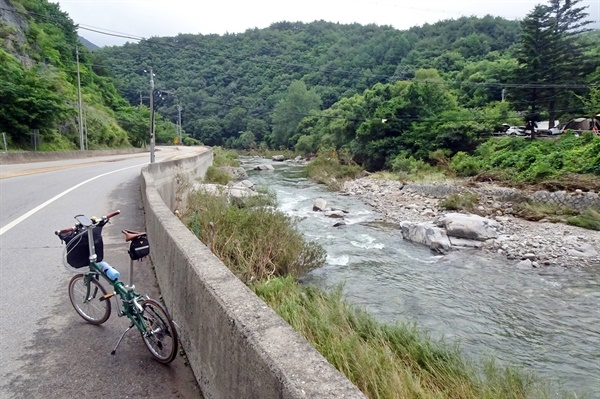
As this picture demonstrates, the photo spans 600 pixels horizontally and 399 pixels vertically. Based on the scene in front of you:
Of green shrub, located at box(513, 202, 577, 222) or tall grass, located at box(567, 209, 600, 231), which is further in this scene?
green shrub, located at box(513, 202, 577, 222)

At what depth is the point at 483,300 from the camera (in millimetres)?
11258

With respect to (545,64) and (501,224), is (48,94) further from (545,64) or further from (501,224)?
(545,64)

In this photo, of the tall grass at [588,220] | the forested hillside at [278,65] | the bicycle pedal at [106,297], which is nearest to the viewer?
the bicycle pedal at [106,297]

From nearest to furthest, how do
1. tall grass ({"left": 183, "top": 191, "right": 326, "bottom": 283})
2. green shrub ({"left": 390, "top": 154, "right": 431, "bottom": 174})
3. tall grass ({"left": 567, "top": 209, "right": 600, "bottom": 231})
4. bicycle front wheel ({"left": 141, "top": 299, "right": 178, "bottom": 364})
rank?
bicycle front wheel ({"left": 141, "top": 299, "right": 178, "bottom": 364}), tall grass ({"left": 183, "top": 191, "right": 326, "bottom": 283}), tall grass ({"left": 567, "top": 209, "right": 600, "bottom": 231}), green shrub ({"left": 390, "top": 154, "right": 431, "bottom": 174})

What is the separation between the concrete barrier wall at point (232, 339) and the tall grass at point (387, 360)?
75.2 inches

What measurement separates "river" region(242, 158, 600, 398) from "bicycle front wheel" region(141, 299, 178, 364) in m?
5.08

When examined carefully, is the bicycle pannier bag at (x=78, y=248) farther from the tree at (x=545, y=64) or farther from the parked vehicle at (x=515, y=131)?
the parked vehicle at (x=515, y=131)

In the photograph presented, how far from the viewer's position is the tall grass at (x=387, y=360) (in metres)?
4.66

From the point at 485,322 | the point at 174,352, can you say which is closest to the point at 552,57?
the point at 485,322

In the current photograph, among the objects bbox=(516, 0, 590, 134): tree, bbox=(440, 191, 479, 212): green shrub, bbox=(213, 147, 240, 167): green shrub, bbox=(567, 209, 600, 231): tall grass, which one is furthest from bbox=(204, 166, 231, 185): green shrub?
bbox=(516, 0, 590, 134): tree

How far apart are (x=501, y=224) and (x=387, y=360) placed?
59.5ft

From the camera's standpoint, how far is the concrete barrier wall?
2.04 m

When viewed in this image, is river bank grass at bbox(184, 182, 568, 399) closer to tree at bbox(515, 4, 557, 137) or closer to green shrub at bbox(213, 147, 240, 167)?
green shrub at bbox(213, 147, 240, 167)

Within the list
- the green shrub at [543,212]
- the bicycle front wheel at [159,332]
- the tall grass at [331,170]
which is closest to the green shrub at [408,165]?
the tall grass at [331,170]
